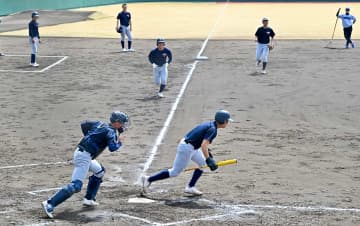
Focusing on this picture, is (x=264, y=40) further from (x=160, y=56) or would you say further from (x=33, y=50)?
(x=33, y=50)

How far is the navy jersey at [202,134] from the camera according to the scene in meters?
11.4

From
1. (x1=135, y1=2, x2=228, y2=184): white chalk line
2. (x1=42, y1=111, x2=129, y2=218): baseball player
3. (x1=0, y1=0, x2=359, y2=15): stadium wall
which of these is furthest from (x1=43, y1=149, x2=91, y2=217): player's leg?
(x1=0, y1=0, x2=359, y2=15): stadium wall

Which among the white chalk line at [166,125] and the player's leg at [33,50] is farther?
the player's leg at [33,50]

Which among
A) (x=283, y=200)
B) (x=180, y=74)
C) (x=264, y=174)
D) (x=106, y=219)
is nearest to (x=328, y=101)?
(x=180, y=74)

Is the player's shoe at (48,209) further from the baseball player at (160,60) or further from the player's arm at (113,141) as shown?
the baseball player at (160,60)

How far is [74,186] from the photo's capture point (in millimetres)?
10602

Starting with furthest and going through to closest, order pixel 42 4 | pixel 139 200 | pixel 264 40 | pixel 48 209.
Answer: pixel 42 4
pixel 264 40
pixel 139 200
pixel 48 209

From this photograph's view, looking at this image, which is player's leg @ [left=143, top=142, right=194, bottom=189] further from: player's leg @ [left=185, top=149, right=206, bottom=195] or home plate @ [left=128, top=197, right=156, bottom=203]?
home plate @ [left=128, top=197, right=156, bottom=203]

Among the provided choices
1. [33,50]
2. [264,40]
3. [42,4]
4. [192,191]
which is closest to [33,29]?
[33,50]

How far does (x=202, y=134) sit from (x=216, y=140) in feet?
14.7

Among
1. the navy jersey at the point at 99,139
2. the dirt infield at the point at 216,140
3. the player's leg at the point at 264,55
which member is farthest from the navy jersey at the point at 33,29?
the navy jersey at the point at 99,139

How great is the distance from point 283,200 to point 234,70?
1497 cm

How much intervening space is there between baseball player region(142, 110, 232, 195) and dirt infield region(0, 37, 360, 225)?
1.05 ft

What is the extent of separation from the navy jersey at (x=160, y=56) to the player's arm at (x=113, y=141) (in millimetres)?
10220
